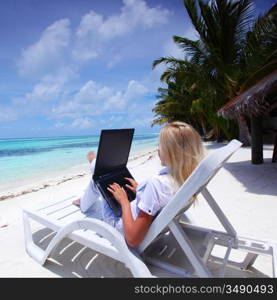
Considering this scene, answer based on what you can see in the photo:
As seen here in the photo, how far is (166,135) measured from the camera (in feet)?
4.71

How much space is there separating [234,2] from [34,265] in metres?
10.9

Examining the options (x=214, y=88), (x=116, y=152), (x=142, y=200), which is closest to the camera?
(x=142, y=200)

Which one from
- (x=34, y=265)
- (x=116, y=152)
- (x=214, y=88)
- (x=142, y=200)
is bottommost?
(x=34, y=265)

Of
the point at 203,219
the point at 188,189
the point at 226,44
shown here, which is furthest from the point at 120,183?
the point at 226,44

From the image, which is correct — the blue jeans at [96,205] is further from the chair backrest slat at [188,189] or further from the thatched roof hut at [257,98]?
the thatched roof hut at [257,98]

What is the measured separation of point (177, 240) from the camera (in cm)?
143

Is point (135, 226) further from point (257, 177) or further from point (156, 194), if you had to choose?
point (257, 177)

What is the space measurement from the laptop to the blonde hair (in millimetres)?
715

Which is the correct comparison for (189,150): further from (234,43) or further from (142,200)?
(234,43)

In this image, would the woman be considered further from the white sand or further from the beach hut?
the beach hut

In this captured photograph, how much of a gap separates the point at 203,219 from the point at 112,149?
160 cm

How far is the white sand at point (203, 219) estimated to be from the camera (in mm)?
1990

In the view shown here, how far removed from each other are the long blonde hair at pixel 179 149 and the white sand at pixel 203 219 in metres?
0.96
